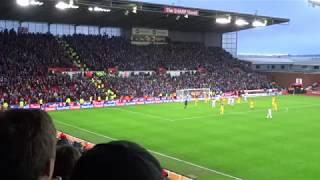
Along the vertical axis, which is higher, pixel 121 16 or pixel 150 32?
pixel 121 16

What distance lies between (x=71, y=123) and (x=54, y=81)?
52.6ft

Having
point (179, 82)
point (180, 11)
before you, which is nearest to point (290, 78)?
point (179, 82)

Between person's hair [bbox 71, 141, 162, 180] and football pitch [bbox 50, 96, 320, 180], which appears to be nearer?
person's hair [bbox 71, 141, 162, 180]

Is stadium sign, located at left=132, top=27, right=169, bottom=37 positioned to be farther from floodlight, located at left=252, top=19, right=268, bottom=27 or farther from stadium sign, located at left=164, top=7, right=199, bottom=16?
floodlight, located at left=252, top=19, right=268, bottom=27

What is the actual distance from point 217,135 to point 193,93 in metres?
27.2

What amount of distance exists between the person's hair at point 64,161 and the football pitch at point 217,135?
1495 cm

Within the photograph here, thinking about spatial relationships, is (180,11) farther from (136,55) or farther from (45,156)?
(45,156)

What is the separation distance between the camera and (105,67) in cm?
5791

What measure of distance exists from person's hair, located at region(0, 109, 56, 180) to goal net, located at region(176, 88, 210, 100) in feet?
171

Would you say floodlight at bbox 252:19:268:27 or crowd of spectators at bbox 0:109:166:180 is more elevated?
floodlight at bbox 252:19:268:27

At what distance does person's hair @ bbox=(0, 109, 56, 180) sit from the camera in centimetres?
199

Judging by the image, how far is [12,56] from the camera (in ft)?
168

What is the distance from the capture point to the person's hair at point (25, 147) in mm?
1987

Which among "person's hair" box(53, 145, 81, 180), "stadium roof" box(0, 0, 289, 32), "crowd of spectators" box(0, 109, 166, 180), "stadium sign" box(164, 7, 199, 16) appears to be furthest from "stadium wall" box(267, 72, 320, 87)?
"crowd of spectators" box(0, 109, 166, 180)
